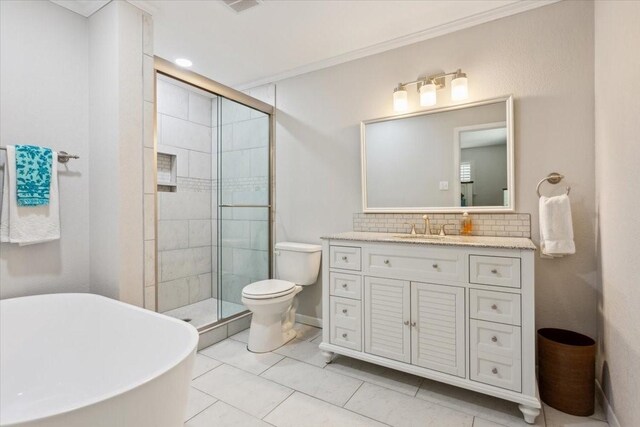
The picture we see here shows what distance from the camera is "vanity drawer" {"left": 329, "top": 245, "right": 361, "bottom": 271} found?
214 cm

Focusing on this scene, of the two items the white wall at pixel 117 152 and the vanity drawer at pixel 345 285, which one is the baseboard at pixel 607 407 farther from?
the white wall at pixel 117 152

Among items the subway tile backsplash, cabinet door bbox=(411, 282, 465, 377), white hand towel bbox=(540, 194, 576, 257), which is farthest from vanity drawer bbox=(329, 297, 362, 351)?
white hand towel bbox=(540, 194, 576, 257)

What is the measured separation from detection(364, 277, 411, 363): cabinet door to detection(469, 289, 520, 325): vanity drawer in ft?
1.26

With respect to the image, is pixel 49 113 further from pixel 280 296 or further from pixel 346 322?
pixel 346 322

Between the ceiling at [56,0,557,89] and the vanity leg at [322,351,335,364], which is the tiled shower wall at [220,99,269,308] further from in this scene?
the vanity leg at [322,351,335,364]

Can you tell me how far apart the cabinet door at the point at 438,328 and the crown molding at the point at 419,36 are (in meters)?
1.88

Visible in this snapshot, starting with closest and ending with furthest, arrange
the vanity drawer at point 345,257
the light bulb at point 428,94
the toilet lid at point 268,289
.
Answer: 1. the vanity drawer at point 345,257
2. the light bulb at point 428,94
3. the toilet lid at point 268,289

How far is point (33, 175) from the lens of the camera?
5.84ft

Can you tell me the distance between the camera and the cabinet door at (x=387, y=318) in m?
1.96

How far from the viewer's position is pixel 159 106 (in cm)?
320

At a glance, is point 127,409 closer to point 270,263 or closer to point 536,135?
point 270,263

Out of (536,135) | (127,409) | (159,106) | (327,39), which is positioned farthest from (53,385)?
(536,135)

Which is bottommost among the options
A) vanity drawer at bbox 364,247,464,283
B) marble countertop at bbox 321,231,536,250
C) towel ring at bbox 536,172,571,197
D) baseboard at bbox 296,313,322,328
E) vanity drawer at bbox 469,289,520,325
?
baseboard at bbox 296,313,322,328

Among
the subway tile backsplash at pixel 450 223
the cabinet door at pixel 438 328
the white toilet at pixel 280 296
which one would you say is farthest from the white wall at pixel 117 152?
the cabinet door at pixel 438 328
